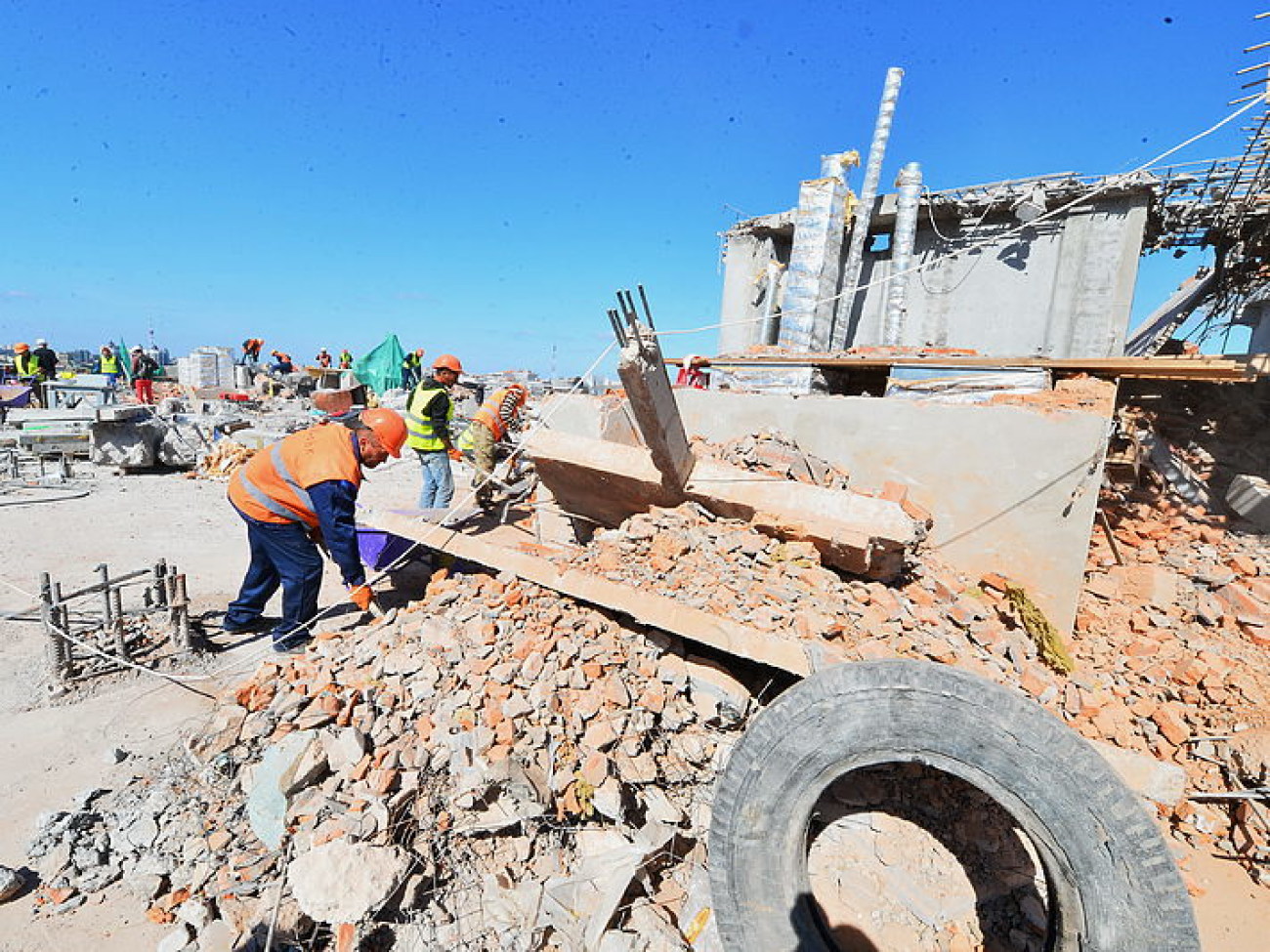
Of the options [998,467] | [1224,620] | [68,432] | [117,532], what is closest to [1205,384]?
[1224,620]

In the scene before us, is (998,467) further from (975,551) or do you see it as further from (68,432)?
(68,432)

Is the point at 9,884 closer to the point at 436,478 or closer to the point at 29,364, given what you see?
the point at 436,478

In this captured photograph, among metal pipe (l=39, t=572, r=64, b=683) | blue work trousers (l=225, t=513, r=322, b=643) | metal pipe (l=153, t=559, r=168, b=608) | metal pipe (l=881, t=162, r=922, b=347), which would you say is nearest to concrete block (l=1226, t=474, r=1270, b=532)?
metal pipe (l=881, t=162, r=922, b=347)

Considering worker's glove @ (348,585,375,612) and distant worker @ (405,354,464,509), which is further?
distant worker @ (405,354,464,509)

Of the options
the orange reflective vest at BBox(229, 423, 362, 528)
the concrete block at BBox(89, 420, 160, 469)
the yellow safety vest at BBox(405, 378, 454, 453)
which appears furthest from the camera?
the concrete block at BBox(89, 420, 160, 469)

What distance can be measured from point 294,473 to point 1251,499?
8122 millimetres

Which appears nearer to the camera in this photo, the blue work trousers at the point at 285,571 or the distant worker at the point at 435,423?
the blue work trousers at the point at 285,571

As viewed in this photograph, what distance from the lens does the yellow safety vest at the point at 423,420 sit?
5859 mm

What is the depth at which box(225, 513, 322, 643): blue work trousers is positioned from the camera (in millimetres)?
3961

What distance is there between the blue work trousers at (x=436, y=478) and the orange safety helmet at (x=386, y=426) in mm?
1743

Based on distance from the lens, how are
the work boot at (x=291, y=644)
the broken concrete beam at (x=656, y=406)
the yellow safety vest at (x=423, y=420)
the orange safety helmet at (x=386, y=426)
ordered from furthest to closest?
1. the yellow safety vest at (x=423, y=420)
2. the orange safety helmet at (x=386, y=426)
3. the work boot at (x=291, y=644)
4. the broken concrete beam at (x=656, y=406)

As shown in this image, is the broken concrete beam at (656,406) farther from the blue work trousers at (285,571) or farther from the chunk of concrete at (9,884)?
the chunk of concrete at (9,884)

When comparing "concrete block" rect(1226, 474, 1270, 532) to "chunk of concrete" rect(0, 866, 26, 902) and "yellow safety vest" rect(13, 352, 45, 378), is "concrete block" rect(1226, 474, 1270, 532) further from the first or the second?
"yellow safety vest" rect(13, 352, 45, 378)

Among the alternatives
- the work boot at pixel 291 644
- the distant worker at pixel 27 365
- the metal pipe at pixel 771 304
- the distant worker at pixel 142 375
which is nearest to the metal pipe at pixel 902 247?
the metal pipe at pixel 771 304
